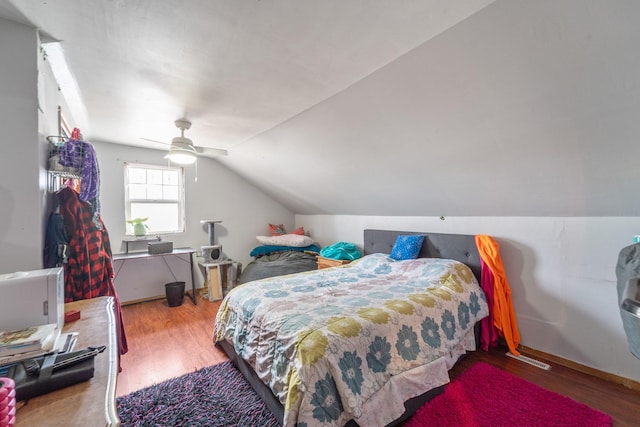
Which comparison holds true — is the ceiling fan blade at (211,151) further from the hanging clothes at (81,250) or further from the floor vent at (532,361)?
the floor vent at (532,361)

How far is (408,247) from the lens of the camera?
3.17 metres

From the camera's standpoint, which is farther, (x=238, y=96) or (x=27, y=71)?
(x=238, y=96)

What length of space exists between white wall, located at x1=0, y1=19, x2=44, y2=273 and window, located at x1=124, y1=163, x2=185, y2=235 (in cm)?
277

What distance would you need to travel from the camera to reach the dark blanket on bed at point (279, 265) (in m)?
4.09

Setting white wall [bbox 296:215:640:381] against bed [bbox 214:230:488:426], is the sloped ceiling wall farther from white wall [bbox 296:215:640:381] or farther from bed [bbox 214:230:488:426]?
bed [bbox 214:230:488:426]

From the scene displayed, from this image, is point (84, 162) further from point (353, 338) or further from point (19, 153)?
point (353, 338)

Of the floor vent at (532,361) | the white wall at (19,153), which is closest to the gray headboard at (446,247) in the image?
the floor vent at (532,361)

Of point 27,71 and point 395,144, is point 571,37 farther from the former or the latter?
point 27,71

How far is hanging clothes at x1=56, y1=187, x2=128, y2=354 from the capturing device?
1.72 meters

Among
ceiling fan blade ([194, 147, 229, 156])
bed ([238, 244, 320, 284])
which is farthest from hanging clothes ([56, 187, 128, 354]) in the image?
bed ([238, 244, 320, 284])

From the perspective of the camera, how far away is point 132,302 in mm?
3893

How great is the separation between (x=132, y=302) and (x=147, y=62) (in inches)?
139

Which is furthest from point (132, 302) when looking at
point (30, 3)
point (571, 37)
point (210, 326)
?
point (571, 37)

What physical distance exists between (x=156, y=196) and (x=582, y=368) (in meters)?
5.42
